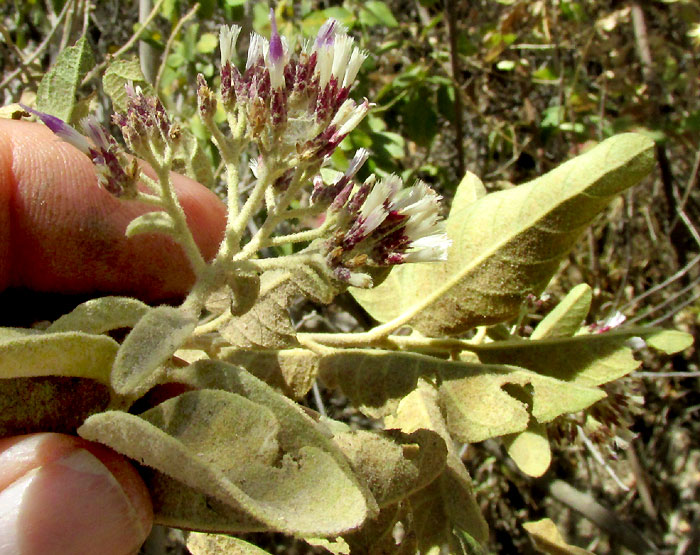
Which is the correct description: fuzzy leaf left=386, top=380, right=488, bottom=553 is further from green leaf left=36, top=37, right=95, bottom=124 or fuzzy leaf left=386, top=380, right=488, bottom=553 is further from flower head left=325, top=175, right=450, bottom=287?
green leaf left=36, top=37, right=95, bottom=124

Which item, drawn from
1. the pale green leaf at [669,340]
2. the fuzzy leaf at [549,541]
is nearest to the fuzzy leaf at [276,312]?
the pale green leaf at [669,340]

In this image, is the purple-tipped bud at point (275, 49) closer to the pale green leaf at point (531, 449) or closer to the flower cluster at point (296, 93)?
the flower cluster at point (296, 93)

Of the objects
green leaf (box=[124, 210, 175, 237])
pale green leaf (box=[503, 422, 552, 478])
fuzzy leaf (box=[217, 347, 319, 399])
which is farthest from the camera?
fuzzy leaf (box=[217, 347, 319, 399])

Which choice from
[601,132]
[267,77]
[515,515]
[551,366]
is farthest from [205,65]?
[515,515]

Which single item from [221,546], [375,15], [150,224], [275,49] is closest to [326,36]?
[275,49]

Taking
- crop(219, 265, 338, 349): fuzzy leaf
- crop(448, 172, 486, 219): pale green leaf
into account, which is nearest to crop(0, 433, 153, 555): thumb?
crop(219, 265, 338, 349): fuzzy leaf

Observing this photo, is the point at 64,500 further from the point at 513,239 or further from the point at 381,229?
A: the point at 513,239
